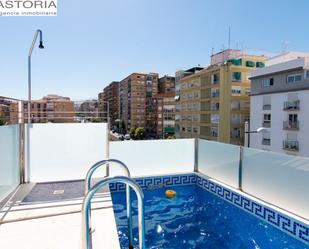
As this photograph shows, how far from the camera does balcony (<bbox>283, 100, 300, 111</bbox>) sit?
19828mm

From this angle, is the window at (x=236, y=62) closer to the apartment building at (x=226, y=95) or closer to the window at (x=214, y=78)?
the apartment building at (x=226, y=95)

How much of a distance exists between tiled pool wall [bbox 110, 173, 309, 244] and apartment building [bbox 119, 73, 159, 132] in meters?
49.6

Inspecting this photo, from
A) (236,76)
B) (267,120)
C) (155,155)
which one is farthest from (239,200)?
(236,76)

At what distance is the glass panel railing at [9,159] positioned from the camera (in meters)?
3.98

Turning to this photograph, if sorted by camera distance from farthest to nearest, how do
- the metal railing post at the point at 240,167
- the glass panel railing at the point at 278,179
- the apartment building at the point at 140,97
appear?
the apartment building at the point at 140,97, the metal railing post at the point at 240,167, the glass panel railing at the point at 278,179

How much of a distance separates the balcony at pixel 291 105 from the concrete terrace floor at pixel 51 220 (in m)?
20.1

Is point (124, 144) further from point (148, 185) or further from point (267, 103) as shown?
point (267, 103)

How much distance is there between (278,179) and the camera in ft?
13.1

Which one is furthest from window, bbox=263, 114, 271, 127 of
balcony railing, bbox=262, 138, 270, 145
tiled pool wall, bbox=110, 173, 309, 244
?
tiled pool wall, bbox=110, 173, 309, 244

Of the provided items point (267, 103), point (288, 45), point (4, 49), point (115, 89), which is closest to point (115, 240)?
point (4, 49)

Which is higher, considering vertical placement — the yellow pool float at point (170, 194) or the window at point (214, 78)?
the window at point (214, 78)

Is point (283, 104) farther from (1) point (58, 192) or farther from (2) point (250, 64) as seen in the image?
(1) point (58, 192)

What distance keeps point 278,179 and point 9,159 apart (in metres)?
4.76

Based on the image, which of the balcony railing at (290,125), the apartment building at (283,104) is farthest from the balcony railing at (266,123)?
the balcony railing at (290,125)
